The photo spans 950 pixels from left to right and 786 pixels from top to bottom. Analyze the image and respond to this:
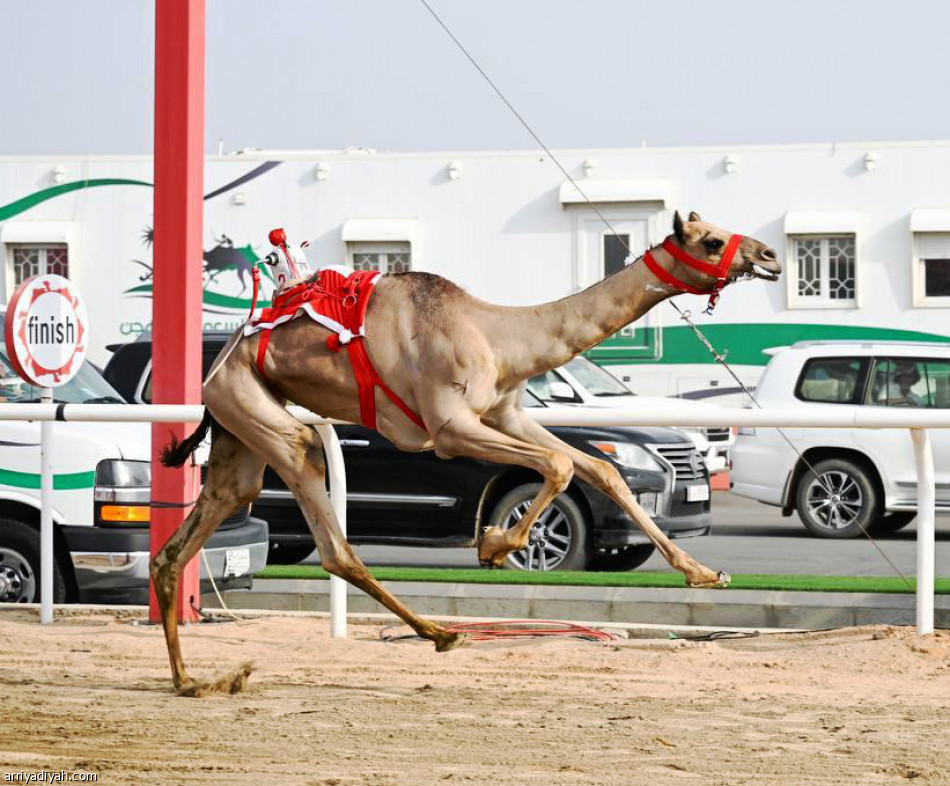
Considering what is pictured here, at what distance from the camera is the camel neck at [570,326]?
23.2 feet

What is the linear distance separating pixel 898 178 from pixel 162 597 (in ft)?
60.4

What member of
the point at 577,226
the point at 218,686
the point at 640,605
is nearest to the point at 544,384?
the point at 640,605

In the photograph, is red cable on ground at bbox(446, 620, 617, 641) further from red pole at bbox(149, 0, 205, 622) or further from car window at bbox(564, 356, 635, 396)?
car window at bbox(564, 356, 635, 396)

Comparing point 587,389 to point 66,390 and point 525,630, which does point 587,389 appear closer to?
point 66,390

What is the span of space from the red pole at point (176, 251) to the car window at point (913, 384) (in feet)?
30.5

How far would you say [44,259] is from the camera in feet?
86.9

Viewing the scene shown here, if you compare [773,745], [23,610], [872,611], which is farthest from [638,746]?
[23,610]

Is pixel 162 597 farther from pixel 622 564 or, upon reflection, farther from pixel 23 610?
pixel 622 564

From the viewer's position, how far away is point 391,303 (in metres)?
7.22

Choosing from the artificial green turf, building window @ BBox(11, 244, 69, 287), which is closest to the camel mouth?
the artificial green turf

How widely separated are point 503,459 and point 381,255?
19.2 m

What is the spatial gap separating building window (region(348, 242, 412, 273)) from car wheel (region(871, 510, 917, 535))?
8.96 m

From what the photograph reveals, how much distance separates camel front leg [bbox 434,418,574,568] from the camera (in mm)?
6812

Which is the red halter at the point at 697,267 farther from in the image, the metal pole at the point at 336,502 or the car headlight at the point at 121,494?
the car headlight at the point at 121,494
